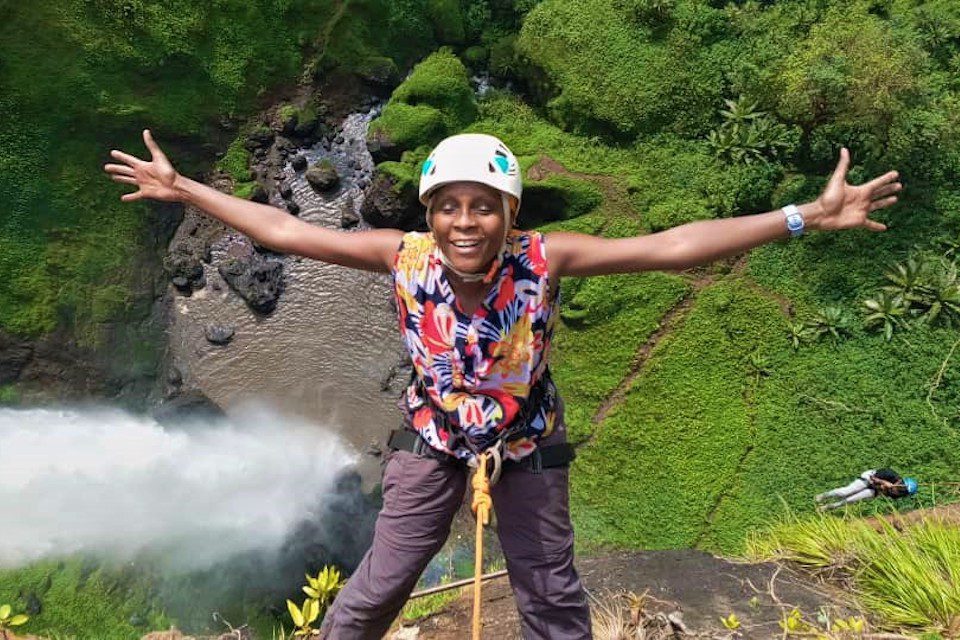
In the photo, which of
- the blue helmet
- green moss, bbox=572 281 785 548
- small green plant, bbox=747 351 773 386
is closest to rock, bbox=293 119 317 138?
green moss, bbox=572 281 785 548

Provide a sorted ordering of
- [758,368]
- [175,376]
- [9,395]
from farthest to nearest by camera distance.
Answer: [175,376]
[9,395]
[758,368]

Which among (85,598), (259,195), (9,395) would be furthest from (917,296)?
(9,395)

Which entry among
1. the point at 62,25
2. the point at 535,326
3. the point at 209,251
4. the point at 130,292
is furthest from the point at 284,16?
the point at 535,326

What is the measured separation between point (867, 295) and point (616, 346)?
4615 mm

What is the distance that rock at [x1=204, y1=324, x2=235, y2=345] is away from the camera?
48.2 ft

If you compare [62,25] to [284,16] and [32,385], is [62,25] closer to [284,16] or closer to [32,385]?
[284,16]

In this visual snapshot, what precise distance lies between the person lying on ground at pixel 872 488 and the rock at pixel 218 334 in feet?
41.3

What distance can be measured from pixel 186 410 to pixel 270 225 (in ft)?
42.9

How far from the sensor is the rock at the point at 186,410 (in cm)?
1419

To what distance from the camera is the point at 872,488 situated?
945 cm

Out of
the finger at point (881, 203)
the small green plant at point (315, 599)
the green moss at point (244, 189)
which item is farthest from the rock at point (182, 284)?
the finger at point (881, 203)

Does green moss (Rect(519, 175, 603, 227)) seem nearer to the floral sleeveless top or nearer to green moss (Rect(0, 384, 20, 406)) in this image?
the floral sleeveless top

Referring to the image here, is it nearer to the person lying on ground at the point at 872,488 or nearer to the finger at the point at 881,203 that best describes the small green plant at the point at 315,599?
the finger at the point at 881,203

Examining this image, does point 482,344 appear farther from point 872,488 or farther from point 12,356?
point 12,356
